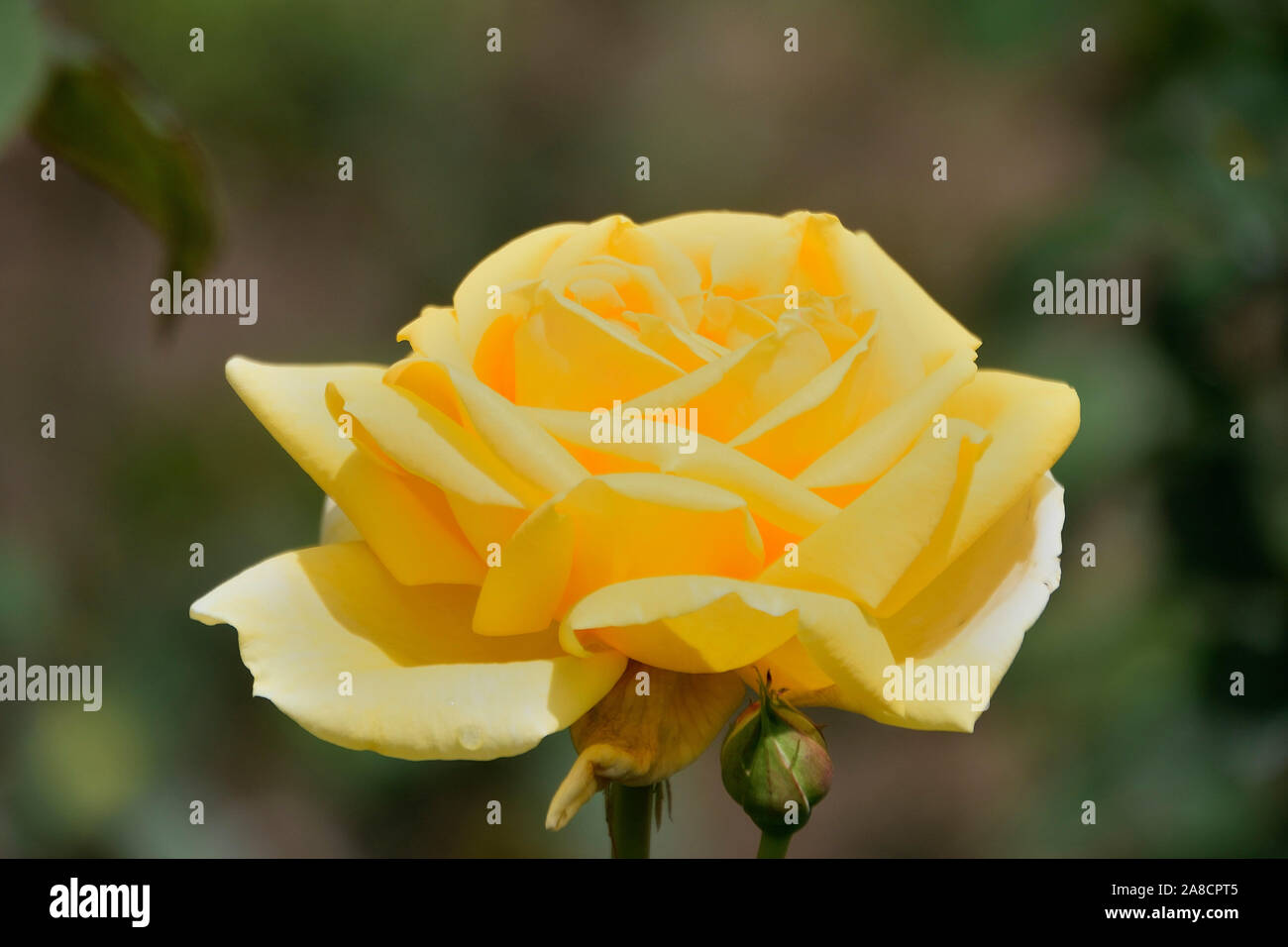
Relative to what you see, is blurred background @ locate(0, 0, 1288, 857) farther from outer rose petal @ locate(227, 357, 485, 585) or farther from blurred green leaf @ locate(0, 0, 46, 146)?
outer rose petal @ locate(227, 357, 485, 585)

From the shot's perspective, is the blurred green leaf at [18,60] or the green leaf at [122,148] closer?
the blurred green leaf at [18,60]

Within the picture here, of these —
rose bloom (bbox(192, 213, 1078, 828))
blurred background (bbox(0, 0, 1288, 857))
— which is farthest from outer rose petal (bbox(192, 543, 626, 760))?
blurred background (bbox(0, 0, 1288, 857))

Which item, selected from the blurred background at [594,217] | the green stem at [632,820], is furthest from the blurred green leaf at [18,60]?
the green stem at [632,820]

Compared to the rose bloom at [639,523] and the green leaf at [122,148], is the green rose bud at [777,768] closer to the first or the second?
the rose bloom at [639,523]

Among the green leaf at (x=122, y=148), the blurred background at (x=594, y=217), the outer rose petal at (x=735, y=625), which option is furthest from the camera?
the blurred background at (x=594, y=217)

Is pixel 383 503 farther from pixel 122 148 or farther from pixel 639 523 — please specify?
pixel 122 148

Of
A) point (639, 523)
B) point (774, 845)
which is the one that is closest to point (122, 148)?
point (639, 523)
